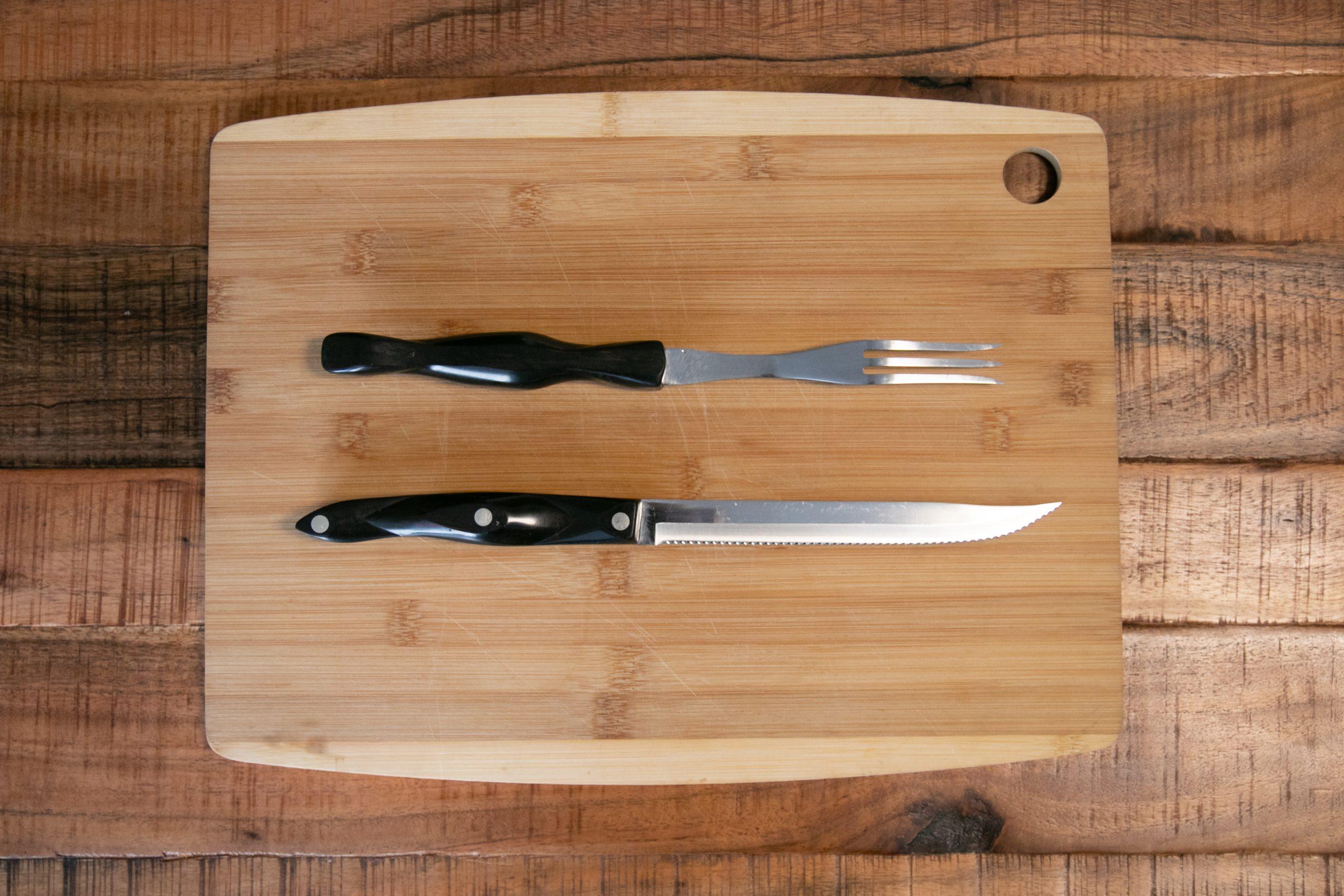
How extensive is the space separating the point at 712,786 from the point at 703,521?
0.34 metres

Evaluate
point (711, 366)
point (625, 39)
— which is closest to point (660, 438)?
point (711, 366)

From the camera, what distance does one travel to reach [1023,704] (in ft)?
3.01

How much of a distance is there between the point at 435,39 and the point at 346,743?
819 millimetres

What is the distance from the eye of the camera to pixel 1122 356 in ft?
3.22

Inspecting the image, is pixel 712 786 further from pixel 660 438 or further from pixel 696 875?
pixel 660 438

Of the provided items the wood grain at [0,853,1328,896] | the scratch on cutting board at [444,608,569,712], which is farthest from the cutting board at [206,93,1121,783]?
the wood grain at [0,853,1328,896]

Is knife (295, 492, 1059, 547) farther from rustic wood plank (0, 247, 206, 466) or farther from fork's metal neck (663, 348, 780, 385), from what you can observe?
rustic wood plank (0, 247, 206, 466)

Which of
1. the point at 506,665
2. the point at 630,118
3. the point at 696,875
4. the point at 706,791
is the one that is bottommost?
the point at 696,875

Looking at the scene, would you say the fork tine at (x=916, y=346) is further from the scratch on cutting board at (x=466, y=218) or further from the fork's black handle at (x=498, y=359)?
the scratch on cutting board at (x=466, y=218)

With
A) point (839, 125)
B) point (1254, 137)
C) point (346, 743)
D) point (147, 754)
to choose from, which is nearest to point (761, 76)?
point (839, 125)

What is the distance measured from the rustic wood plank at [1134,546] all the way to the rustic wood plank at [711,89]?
11.4 inches

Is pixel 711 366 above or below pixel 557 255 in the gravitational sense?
below

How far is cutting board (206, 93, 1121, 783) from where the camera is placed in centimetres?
91

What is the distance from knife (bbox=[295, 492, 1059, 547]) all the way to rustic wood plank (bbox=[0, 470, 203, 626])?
0.19m
